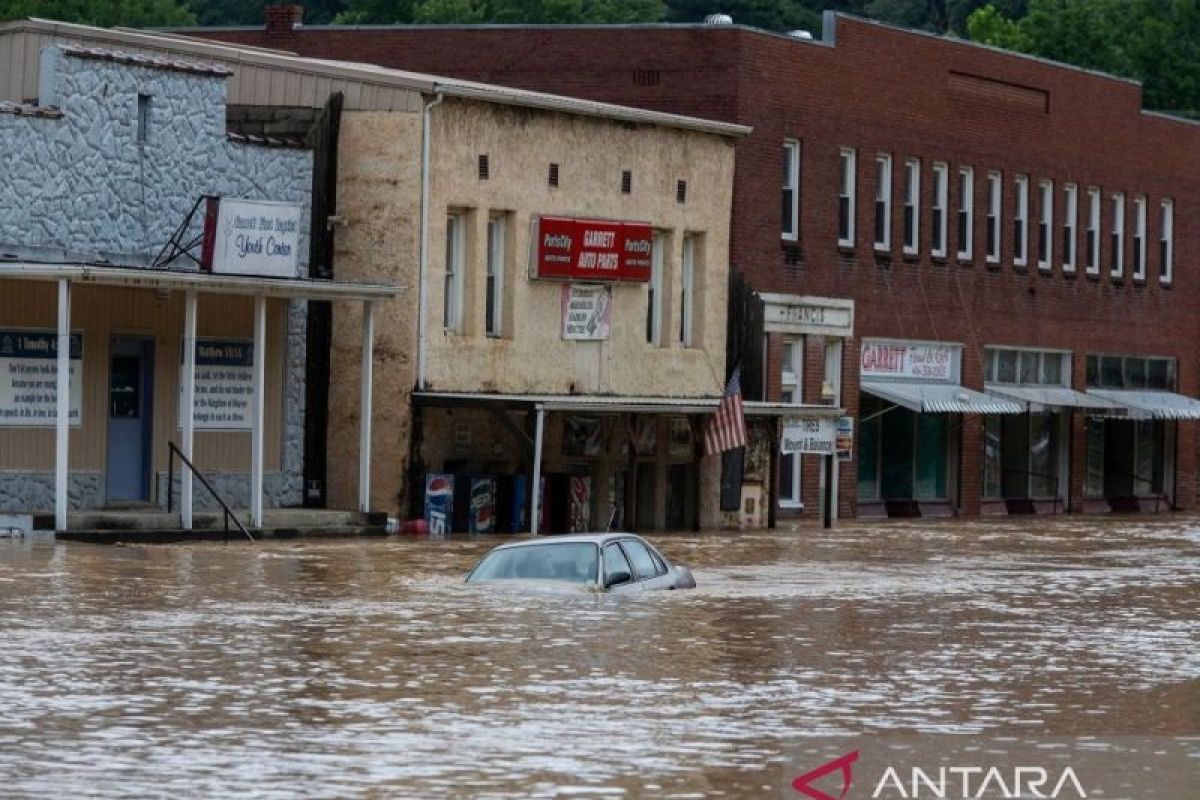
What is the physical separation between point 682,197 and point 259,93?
27.8 feet

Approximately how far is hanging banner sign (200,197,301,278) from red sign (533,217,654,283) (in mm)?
5661

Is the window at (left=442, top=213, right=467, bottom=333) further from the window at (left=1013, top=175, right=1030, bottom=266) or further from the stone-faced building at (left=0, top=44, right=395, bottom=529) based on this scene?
the window at (left=1013, top=175, right=1030, bottom=266)

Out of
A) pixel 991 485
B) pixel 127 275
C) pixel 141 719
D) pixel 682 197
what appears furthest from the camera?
pixel 991 485

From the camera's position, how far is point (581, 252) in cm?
4591

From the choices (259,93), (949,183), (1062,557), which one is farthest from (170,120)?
(949,183)

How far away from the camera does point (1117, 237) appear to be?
67312mm

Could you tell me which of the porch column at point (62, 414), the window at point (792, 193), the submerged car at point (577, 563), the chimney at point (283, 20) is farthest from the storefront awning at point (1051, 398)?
the submerged car at point (577, 563)

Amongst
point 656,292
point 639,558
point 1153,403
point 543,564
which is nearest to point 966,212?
point 1153,403

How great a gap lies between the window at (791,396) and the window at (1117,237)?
14805 millimetres

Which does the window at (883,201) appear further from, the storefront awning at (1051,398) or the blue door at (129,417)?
the blue door at (129,417)

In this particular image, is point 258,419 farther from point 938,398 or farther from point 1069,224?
point 1069,224

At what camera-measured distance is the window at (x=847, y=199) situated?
56.3 metres

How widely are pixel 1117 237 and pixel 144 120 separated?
33290 millimetres

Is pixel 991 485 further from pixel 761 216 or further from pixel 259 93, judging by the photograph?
pixel 259 93
